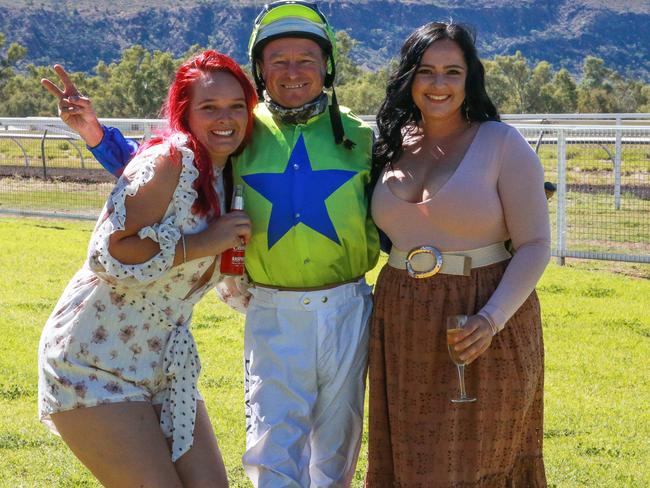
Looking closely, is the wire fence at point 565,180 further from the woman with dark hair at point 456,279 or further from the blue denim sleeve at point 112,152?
the woman with dark hair at point 456,279

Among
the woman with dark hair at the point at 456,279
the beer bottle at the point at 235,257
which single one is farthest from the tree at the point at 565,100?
the beer bottle at the point at 235,257

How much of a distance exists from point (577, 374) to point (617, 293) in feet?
8.29

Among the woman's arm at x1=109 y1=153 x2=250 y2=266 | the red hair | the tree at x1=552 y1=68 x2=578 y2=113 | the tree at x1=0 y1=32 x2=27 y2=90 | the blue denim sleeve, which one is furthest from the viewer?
the tree at x1=0 y1=32 x2=27 y2=90

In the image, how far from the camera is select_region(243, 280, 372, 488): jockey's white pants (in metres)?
3.64

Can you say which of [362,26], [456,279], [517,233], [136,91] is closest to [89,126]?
[456,279]

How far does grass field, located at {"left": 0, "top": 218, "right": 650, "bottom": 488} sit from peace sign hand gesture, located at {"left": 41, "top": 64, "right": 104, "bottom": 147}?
5.95 ft

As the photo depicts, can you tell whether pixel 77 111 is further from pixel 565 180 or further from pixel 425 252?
pixel 565 180

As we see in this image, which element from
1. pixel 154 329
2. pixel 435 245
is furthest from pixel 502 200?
pixel 154 329

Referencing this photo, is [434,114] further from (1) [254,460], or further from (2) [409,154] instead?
(1) [254,460]

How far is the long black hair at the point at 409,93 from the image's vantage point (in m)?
3.53

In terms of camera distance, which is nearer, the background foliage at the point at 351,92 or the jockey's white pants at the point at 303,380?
the jockey's white pants at the point at 303,380

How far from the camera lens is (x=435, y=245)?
347cm

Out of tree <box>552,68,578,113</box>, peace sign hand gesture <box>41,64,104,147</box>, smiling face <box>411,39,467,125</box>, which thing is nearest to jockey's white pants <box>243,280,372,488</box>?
smiling face <box>411,39,467,125</box>

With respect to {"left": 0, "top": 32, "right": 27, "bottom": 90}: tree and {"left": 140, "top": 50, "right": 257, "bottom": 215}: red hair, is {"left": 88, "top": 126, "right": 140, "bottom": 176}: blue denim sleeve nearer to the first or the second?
{"left": 140, "top": 50, "right": 257, "bottom": 215}: red hair
